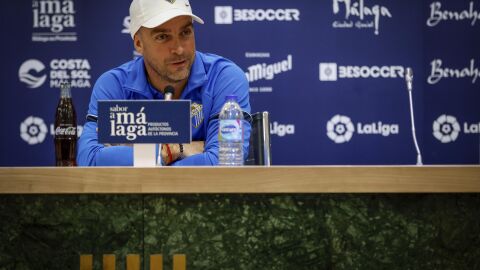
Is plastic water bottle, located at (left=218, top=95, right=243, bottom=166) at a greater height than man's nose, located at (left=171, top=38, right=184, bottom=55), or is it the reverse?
man's nose, located at (left=171, top=38, right=184, bottom=55)

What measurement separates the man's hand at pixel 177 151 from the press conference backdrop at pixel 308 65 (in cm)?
201

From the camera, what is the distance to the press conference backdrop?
4883mm

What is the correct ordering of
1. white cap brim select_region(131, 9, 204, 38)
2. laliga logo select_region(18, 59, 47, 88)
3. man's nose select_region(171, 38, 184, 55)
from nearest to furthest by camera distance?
1. white cap brim select_region(131, 9, 204, 38)
2. man's nose select_region(171, 38, 184, 55)
3. laliga logo select_region(18, 59, 47, 88)

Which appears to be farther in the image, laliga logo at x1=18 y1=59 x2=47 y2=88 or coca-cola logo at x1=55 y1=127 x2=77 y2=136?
laliga logo at x1=18 y1=59 x2=47 y2=88

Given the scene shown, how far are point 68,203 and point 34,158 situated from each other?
3052 millimetres

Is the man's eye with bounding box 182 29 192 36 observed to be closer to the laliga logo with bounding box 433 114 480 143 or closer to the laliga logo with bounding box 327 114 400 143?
the laliga logo with bounding box 327 114 400 143

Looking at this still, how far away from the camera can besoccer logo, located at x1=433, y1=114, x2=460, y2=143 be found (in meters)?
4.91

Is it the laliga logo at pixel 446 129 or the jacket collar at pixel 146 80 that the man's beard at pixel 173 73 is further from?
the laliga logo at pixel 446 129

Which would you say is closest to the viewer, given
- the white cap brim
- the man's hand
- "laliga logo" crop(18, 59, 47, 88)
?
the man's hand

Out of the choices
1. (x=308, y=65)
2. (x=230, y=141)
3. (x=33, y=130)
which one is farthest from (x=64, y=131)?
(x=308, y=65)

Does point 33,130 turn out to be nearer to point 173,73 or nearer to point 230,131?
point 173,73

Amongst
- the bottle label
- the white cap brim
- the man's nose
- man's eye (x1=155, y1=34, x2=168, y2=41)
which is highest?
the white cap brim

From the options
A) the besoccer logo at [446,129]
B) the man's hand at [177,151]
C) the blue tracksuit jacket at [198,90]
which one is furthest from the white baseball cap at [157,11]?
the besoccer logo at [446,129]

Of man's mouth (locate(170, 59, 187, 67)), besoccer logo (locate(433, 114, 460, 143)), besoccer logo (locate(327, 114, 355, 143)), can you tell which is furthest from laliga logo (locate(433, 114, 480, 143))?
man's mouth (locate(170, 59, 187, 67))
